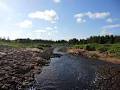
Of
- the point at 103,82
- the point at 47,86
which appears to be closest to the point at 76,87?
the point at 47,86

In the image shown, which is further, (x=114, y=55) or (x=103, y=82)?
(x=114, y=55)

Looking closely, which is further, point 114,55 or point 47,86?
point 114,55

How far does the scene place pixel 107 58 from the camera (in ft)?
237

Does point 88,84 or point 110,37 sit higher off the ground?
point 110,37

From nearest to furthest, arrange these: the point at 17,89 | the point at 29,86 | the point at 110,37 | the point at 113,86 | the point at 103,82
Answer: the point at 17,89 → the point at 29,86 → the point at 113,86 → the point at 103,82 → the point at 110,37

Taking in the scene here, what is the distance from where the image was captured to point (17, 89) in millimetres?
26781

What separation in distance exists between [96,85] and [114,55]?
43.4m

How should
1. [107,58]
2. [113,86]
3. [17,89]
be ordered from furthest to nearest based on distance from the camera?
[107,58] → [113,86] → [17,89]

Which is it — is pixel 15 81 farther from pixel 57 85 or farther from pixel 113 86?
pixel 113 86

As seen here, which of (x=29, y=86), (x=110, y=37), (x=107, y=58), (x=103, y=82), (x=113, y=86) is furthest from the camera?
(x=110, y=37)

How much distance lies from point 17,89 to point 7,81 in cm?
418

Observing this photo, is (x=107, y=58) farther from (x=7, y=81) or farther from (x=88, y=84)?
(x=7, y=81)

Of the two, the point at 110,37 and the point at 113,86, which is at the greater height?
the point at 110,37

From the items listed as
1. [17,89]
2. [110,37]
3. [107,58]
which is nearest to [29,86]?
[17,89]
